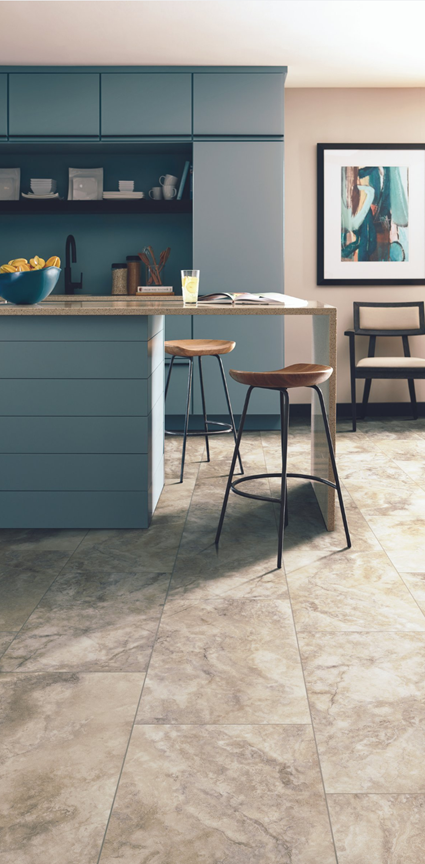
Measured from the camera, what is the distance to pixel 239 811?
131cm

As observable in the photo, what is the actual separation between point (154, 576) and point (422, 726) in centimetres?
113

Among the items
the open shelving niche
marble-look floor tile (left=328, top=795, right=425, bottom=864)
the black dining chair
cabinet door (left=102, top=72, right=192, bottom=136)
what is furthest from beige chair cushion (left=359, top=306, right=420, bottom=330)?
marble-look floor tile (left=328, top=795, right=425, bottom=864)

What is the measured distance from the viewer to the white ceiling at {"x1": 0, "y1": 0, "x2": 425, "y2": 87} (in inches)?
154

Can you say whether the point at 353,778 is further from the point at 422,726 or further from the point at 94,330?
the point at 94,330

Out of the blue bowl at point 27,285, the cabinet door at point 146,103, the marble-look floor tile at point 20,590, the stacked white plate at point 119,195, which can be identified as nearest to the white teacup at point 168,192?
the stacked white plate at point 119,195

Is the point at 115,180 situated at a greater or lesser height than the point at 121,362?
greater

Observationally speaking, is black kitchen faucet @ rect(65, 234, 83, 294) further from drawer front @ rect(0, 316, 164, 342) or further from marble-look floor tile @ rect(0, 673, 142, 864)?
marble-look floor tile @ rect(0, 673, 142, 864)

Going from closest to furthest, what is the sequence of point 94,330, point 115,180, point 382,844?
point 382,844, point 94,330, point 115,180

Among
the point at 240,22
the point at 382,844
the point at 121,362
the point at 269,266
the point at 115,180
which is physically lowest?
the point at 382,844

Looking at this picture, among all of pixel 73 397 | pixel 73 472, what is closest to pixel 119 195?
pixel 73 397

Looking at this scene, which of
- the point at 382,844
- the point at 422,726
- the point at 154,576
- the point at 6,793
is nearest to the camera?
the point at 382,844

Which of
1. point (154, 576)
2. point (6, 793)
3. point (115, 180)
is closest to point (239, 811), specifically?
point (6, 793)

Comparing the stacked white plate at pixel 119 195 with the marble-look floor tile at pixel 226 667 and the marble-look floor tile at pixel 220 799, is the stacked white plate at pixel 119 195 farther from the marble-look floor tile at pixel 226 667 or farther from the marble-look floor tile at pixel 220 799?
the marble-look floor tile at pixel 220 799

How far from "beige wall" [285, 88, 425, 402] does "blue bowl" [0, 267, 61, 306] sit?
306 centimetres
